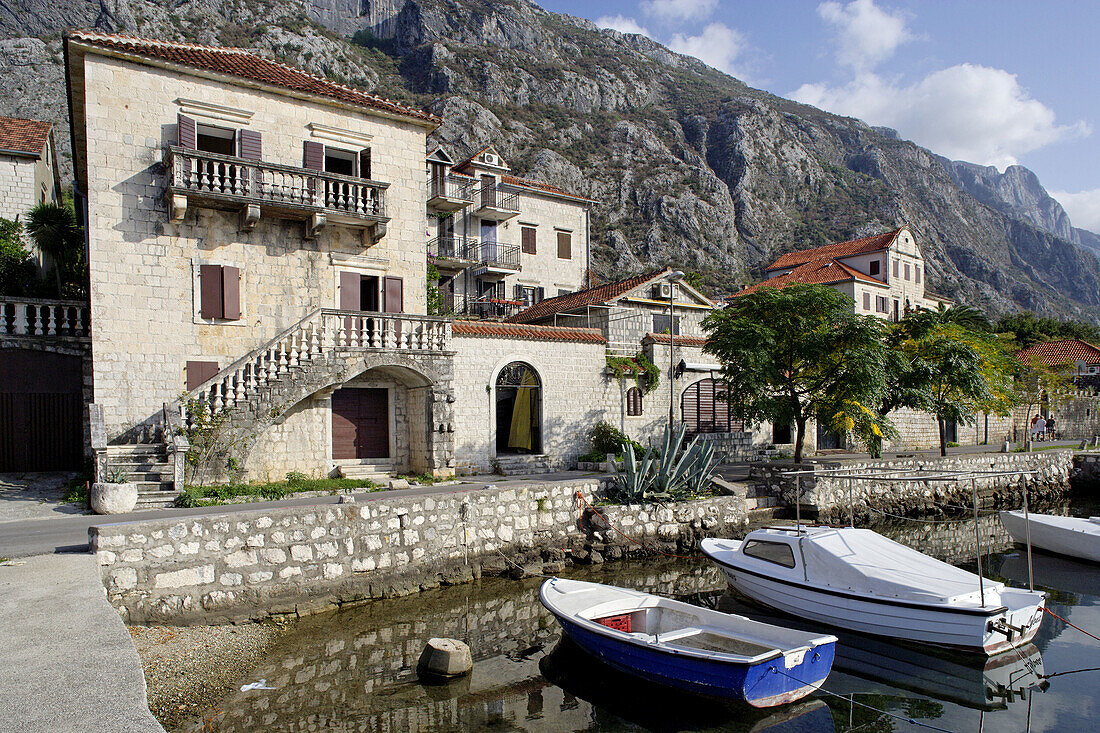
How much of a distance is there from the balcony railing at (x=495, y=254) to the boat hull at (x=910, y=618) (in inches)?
1058

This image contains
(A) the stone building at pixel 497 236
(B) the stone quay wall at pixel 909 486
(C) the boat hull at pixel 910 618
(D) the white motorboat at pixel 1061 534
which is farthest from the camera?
(A) the stone building at pixel 497 236

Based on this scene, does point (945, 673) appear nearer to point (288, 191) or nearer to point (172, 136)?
point (288, 191)

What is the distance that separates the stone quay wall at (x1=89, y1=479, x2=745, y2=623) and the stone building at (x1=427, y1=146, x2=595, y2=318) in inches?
755

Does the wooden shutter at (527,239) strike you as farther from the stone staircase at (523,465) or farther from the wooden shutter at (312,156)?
the wooden shutter at (312,156)

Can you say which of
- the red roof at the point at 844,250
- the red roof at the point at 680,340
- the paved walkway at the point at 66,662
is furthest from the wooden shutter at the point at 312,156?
the red roof at the point at 844,250

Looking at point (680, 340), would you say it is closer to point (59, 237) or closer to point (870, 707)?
point (870, 707)

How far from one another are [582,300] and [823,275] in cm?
2910

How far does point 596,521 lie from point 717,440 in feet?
40.0

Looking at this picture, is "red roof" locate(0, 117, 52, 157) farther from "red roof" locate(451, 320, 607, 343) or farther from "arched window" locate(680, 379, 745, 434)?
"arched window" locate(680, 379, 745, 434)

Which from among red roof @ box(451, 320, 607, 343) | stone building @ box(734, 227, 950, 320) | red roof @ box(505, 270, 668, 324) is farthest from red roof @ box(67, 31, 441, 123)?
stone building @ box(734, 227, 950, 320)

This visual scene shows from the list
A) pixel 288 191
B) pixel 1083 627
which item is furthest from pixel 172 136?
pixel 1083 627

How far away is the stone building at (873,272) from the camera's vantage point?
48906mm

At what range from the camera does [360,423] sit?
20.5m

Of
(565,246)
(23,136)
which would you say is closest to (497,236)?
(565,246)
